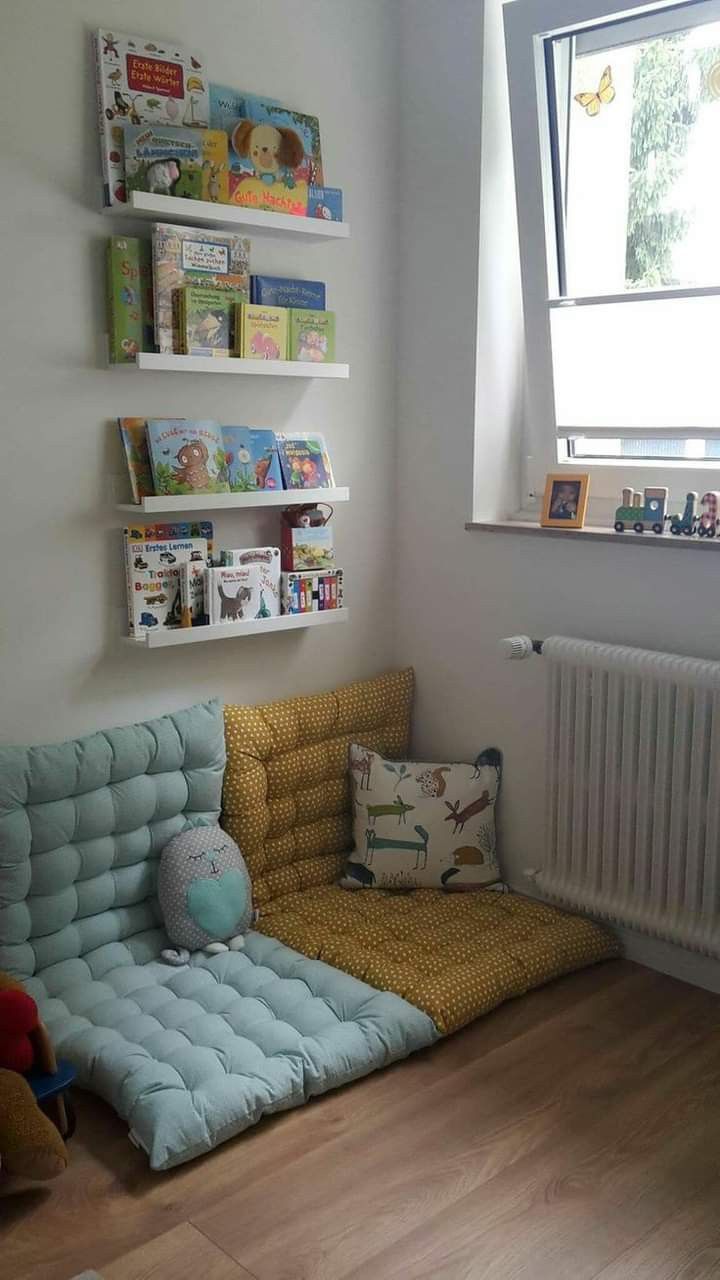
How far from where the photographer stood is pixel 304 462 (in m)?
2.86

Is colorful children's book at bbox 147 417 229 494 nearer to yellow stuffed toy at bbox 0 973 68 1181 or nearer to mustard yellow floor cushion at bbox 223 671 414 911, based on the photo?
mustard yellow floor cushion at bbox 223 671 414 911

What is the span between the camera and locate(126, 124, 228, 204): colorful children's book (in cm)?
241

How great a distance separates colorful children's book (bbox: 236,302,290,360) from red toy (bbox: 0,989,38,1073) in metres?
1.46

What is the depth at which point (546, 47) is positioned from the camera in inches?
106

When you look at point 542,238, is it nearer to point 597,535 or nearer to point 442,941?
point 597,535

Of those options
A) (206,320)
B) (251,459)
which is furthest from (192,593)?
(206,320)

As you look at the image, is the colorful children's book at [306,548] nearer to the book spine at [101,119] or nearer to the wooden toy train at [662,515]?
the wooden toy train at [662,515]

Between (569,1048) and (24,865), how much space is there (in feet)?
3.92

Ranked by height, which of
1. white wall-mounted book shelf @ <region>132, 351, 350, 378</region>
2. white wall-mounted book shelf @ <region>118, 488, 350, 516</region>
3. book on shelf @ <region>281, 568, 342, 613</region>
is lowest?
book on shelf @ <region>281, 568, 342, 613</region>

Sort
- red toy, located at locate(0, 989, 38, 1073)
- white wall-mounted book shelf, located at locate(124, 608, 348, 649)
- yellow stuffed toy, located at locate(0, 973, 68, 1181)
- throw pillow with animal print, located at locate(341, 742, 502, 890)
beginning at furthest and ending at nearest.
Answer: throw pillow with animal print, located at locate(341, 742, 502, 890), white wall-mounted book shelf, located at locate(124, 608, 348, 649), red toy, located at locate(0, 989, 38, 1073), yellow stuffed toy, located at locate(0, 973, 68, 1181)

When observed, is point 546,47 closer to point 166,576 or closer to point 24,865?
point 166,576

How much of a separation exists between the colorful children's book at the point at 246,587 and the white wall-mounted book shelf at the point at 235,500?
12cm

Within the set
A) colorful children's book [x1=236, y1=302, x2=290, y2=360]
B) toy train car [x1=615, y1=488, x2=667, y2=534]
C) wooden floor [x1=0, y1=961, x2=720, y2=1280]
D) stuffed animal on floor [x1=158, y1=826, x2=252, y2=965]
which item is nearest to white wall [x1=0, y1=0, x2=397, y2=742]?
colorful children's book [x1=236, y1=302, x2=290, y2=360]

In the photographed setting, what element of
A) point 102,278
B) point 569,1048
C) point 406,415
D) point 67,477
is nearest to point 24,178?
point 102,278
